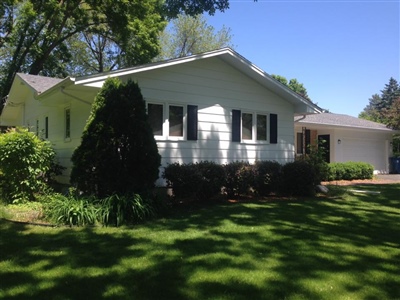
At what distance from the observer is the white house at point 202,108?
1045 centimetres

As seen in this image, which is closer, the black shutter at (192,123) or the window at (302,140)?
the black shutter at (192,123)

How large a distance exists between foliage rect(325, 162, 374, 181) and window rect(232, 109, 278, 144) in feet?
16.6

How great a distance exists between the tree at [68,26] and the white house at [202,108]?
10.2 meters

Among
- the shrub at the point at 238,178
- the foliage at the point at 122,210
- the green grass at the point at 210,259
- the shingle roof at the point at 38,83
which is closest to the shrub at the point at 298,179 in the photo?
the shrub at the point at 238,178

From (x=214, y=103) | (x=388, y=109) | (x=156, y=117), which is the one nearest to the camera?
(x=156, y=117)

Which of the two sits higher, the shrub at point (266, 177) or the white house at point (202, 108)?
the white house at point (202, 108)

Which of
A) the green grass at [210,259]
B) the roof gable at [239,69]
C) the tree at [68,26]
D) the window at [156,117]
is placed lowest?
the green grass at [210,259]

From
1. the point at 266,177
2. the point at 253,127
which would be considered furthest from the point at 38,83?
the point at 266,177

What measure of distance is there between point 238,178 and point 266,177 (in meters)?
1.12

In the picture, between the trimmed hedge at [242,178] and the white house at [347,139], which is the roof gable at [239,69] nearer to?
the trimmed hedge at [242,178]

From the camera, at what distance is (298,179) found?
36.8 feet

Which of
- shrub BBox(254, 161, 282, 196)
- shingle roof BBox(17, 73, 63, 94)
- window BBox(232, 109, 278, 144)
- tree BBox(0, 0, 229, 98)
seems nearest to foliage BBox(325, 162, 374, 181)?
window BBox(232, 109, 278, 144)

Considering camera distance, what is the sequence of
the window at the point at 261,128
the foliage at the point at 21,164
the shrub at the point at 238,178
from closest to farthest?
the foliage at the point at 21,164, the shrub at the point at 238,178, the window at the point at 261,128

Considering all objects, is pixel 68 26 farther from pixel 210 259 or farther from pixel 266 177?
pixel 210 259
